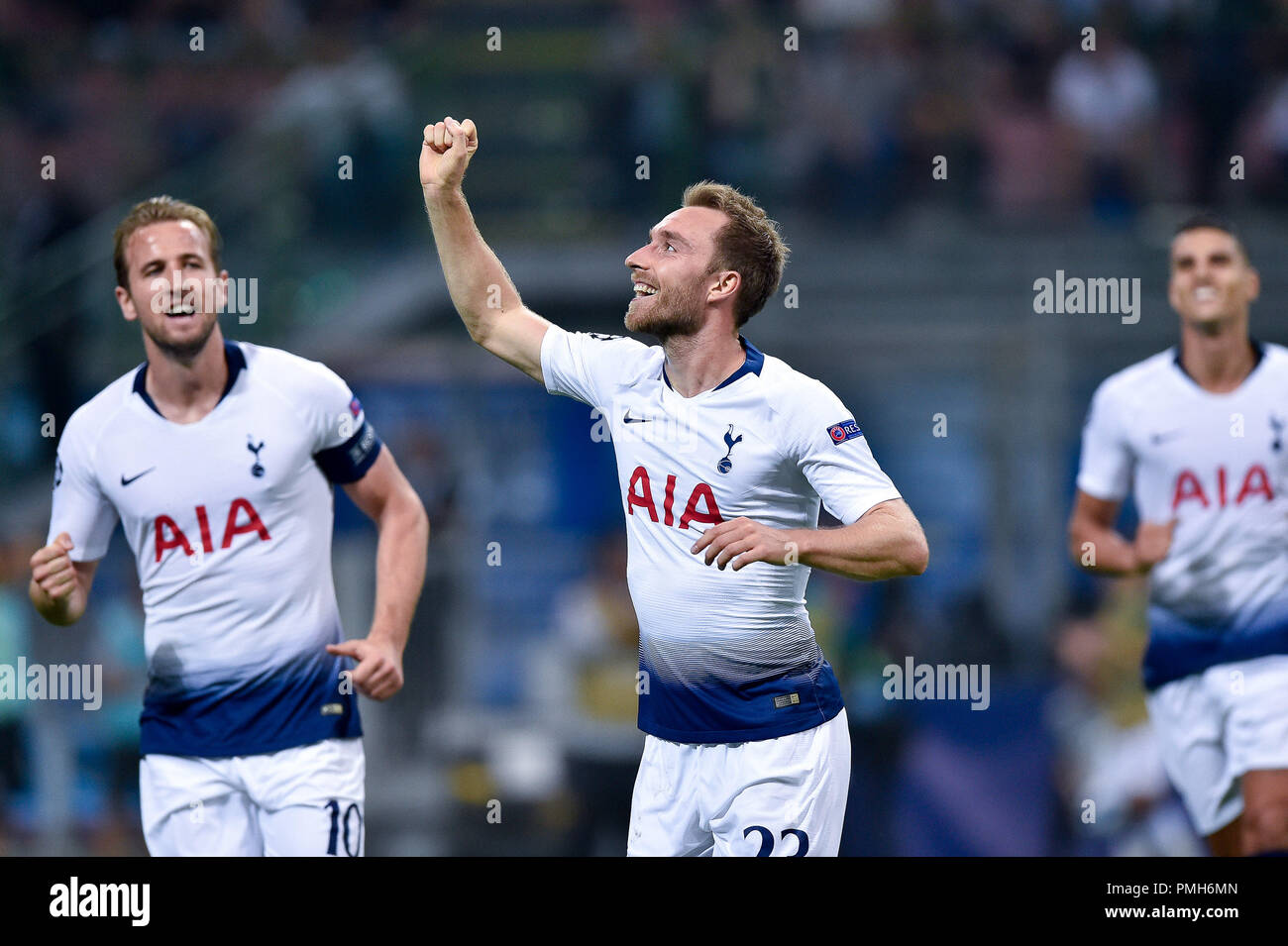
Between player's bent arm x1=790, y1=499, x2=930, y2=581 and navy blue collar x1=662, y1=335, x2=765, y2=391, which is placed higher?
navy blue collar x1=662, y1=335, x2=765, y2=391

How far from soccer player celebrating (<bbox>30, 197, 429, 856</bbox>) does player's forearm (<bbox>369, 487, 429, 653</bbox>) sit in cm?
1

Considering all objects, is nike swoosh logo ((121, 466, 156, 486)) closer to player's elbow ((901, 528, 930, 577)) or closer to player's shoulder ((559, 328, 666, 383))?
player's shoulder ((559, 328, 666, 383))

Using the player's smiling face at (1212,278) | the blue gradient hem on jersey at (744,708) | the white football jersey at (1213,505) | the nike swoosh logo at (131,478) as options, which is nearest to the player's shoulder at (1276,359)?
the white football jersey at (1213,505)

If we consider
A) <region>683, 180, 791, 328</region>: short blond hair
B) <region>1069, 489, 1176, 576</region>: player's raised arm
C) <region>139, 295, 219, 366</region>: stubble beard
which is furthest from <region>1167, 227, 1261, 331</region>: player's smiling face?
<region>139, 295, 219, 366</region>: stubble beard

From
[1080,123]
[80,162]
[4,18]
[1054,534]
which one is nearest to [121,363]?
[80,162]

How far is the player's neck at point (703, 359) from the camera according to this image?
552cm

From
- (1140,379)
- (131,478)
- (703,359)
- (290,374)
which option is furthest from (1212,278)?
(131,478)

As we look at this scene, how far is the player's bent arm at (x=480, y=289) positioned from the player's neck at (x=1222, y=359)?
3.05m

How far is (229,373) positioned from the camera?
19.5 ft

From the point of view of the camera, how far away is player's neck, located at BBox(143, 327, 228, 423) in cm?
588

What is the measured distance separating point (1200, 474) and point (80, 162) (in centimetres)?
1004

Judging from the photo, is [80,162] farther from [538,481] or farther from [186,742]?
[186,742]

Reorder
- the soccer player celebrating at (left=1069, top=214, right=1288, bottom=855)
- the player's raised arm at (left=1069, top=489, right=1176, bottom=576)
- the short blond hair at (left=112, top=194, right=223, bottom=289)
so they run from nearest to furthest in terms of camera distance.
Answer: the short blond hair at (left=112, top=194, right=223, bottom=289), the soccer player celebrating at (left=1069, top=214, right=1288, bottom=855), the player's raised arm at (left=1069, top=489, right=1176, bottom=576)

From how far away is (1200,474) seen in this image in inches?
278
